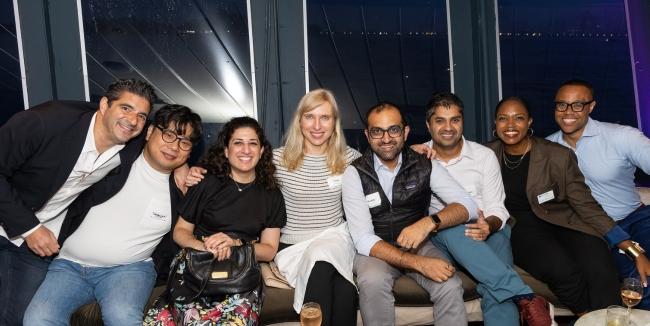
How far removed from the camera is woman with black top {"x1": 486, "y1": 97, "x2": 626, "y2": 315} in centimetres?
228

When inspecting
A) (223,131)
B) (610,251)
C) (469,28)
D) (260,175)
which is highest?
(469,28)

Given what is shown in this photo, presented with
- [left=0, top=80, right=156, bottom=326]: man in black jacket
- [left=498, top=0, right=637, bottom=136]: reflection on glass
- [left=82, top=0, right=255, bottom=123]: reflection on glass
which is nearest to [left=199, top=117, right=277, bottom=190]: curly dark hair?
[left=0, top=80, right=156, bottom=326]: man in black jacket

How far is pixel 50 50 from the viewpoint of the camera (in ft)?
10.7

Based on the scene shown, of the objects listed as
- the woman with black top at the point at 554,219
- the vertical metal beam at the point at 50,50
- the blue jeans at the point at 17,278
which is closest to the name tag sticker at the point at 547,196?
the woman with black top at the point at 554,219

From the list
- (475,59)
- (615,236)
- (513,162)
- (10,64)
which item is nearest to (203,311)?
(513,162)

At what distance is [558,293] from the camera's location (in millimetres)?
2307

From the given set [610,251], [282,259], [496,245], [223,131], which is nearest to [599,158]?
[610,251]

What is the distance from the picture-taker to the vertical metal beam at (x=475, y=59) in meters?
3.74

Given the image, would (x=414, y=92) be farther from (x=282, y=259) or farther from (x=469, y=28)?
(x=282, y=259)

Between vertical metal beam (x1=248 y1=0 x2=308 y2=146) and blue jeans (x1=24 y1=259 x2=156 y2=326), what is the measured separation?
5.51 ft

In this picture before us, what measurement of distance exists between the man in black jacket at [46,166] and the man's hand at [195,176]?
13.9 inches

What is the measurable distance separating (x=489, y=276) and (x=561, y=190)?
0.91 metres

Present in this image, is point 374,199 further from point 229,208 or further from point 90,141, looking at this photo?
point 90,141

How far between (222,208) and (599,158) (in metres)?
2.41
